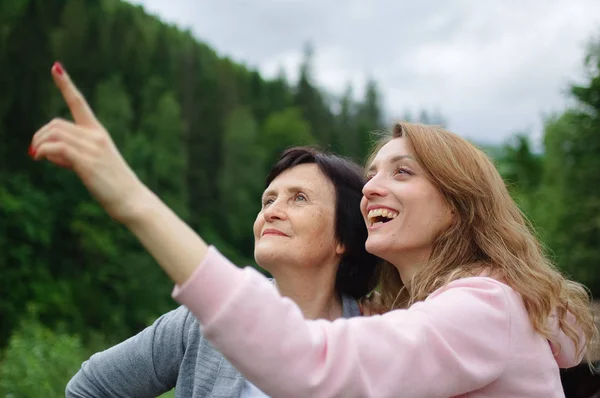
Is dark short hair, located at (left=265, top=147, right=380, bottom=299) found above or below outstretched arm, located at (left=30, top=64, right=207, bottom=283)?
below

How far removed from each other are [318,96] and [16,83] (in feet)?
121

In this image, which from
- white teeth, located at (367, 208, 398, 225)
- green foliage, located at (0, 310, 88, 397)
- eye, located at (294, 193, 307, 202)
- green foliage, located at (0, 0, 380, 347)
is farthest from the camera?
green foliage, located at (0, 0, 380, 347)

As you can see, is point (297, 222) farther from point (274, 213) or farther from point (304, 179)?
point (304, 179)

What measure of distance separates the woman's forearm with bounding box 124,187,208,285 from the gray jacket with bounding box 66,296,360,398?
1.11 m

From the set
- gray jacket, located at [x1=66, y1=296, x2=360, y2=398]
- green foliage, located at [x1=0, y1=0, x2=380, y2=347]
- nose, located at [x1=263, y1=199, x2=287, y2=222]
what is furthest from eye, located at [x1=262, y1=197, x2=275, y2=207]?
green foliage, located at [x1=0, y1=0, x2=380, y2=347]

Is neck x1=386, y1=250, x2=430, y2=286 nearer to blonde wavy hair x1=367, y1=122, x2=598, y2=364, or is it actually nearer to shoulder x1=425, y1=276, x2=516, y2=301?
blonde wavy hair x1=367, y1=122, x2=598, y2=364

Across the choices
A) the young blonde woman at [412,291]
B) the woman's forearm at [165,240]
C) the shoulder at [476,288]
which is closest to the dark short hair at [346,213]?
the young blonde woman at [412,291]

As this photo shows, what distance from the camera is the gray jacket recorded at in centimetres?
264

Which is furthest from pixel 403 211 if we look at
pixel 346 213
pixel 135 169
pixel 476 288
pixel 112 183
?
pixel 135 169

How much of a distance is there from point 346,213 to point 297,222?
281mm

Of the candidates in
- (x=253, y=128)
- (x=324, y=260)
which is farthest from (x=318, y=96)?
(x=324, y=260)

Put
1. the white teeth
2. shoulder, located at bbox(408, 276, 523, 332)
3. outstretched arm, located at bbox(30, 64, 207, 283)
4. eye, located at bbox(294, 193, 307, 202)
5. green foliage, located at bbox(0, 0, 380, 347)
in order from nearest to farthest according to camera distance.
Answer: outstretched arm, located at bbox(30, 64, 207, 283) < shoulder, located at bbox(408, 276, 523, 332) < the white teeth < eye, located at bbox(294, 193, 307, 202) < green foliage, located at bbox(0, 0, 380, 347)

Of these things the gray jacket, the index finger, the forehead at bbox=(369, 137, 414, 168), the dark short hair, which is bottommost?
the gray jacket

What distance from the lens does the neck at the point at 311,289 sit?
9.55 feet
